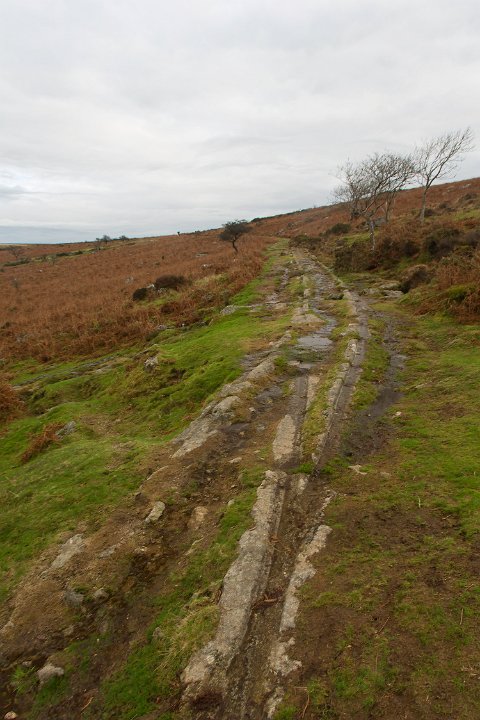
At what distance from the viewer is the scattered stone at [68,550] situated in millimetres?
6293

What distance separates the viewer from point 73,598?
18.3 feet

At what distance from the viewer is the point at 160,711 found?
13.0 feet

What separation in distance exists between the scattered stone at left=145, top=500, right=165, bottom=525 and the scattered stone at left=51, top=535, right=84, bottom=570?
114 centimetres

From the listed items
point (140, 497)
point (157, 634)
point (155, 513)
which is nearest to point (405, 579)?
point (157, 634)

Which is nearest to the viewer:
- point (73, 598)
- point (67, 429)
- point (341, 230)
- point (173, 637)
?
point (173, 637)

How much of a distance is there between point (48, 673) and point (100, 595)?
1017mm

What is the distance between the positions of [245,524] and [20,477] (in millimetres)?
6465

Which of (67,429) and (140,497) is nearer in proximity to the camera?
(140,497)

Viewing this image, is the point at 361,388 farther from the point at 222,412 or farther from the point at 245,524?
the point at 245,524

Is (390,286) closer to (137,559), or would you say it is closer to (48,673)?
(137,559)

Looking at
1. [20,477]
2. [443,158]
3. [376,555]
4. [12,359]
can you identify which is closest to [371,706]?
[376,555]

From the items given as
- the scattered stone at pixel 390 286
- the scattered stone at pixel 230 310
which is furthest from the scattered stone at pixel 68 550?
the scattered stone at pixel 390 286

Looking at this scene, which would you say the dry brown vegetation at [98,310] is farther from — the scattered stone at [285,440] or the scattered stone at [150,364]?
the scattered stone at [285,440]

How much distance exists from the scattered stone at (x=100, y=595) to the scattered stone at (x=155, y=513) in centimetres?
130
